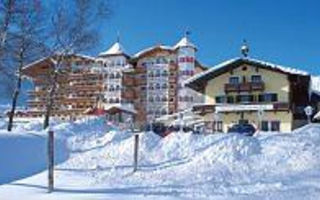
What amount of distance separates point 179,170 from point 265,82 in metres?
53.1

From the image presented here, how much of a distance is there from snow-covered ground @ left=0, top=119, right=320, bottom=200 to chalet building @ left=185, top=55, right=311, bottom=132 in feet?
141

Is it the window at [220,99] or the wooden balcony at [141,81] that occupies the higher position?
the wooden balcony at [141,81]

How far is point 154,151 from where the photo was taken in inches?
835

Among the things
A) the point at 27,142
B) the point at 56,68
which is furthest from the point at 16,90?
the point at 27,142

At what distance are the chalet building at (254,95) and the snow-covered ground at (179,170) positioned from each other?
141ft

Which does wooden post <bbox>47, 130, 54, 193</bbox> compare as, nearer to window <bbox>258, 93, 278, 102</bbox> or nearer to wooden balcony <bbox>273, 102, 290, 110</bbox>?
wooden balcony <bbox>273, 102, 290, 110</bbox>

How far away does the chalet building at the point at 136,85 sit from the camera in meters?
102

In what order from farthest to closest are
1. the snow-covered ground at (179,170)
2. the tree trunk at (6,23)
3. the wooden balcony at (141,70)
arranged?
the wooden balcony at (141,70) < the tree trunk at (6,23) < the snow-covered ground at (179,170)

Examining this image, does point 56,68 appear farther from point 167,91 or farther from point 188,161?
point 167,91

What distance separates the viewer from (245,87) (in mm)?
68062

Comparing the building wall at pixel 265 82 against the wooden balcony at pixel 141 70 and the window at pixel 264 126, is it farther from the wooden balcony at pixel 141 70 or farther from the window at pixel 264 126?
the wooden balcony at pixel 141 70

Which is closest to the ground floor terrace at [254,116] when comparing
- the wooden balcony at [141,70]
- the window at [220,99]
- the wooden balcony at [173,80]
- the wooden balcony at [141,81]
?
the window at [220,99]

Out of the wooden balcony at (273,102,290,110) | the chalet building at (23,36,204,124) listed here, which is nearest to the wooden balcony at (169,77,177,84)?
the chalet building at (23,36,204,124)

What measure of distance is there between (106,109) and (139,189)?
275 feet
